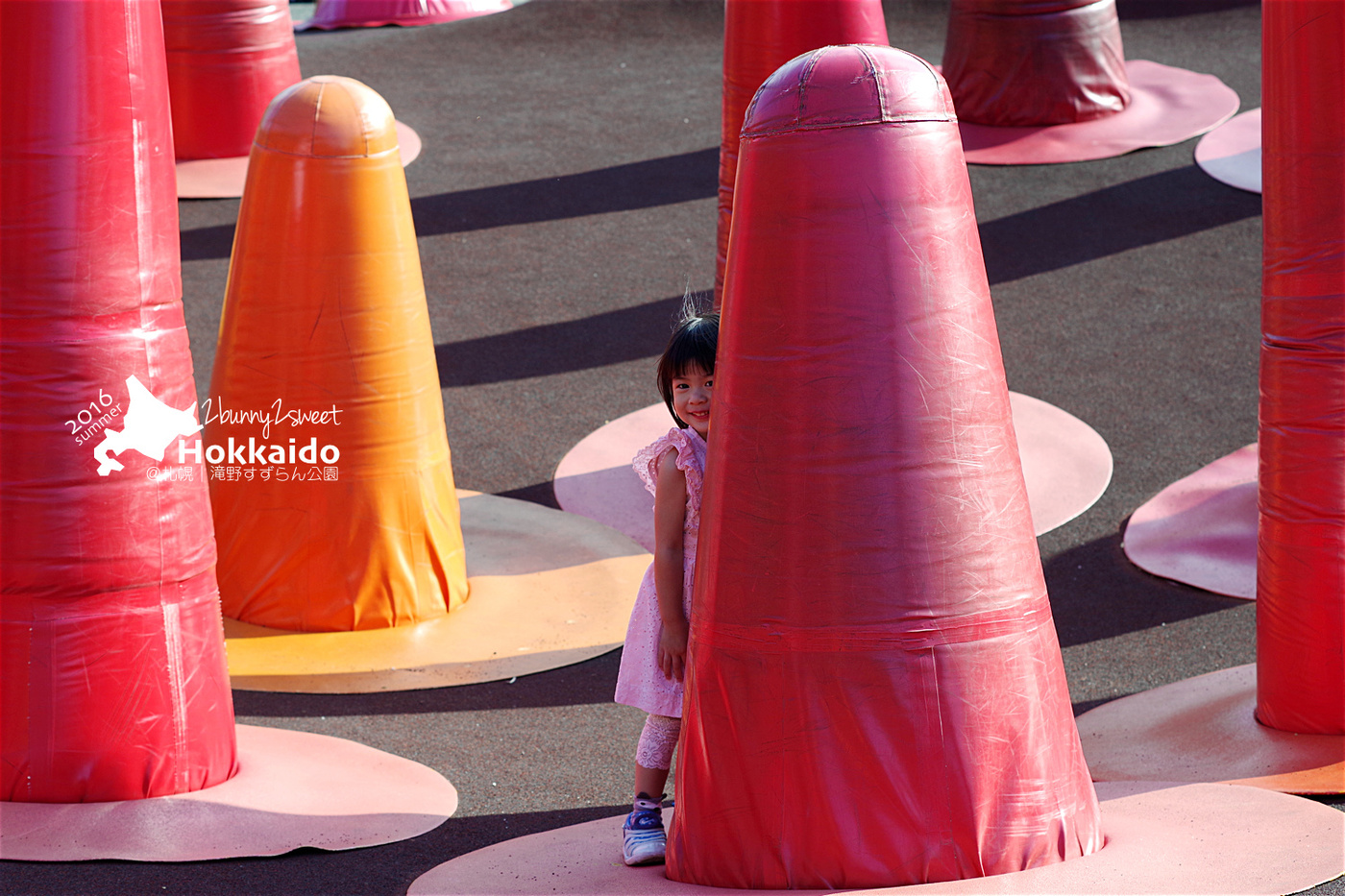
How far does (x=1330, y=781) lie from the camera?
149 inches

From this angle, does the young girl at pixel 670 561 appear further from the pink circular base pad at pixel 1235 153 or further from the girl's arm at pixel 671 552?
the pink circular base pad at pixel 1235 153

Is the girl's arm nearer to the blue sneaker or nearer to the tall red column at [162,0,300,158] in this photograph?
the blue sneaker

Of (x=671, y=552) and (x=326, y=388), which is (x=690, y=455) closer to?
(x=671, y=552)

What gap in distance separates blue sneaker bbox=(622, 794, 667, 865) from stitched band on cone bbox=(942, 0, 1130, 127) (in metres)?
7.97

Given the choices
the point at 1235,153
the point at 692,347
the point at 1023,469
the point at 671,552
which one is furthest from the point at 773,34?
the point at 1235,153

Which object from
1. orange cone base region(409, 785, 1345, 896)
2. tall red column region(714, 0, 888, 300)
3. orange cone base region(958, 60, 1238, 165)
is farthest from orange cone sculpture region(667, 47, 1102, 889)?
orange cone base region(958, 60, 1238, 165)

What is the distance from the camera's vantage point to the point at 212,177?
9797 millimetres

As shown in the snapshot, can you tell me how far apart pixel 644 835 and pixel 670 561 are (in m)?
0.59

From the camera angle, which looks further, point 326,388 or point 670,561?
point 326,388

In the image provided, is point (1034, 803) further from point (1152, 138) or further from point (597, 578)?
point (1152, 138)

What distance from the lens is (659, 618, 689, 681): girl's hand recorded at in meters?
3.23

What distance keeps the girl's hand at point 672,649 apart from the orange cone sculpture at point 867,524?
0.46 meters

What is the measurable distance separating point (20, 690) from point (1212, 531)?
4334mm

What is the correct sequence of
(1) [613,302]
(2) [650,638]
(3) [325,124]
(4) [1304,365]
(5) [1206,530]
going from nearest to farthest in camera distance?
(2) [650,638] → (4) [1304,365] → (3) [325,124] → (5) [1206,530] → (1) [613,302]
